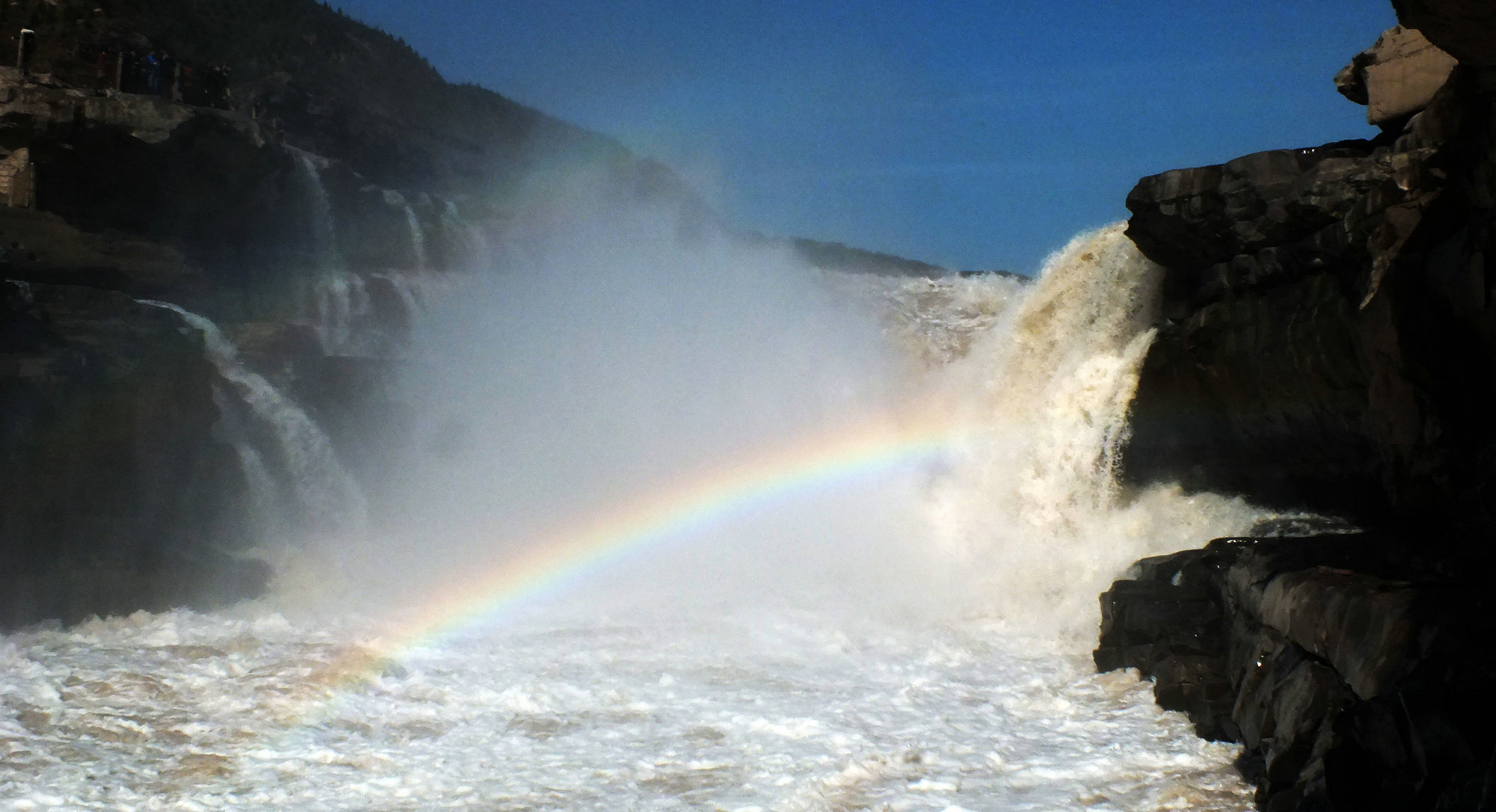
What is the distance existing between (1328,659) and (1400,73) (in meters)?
6.37

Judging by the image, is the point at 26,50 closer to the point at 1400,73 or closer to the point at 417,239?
the point at 417,239

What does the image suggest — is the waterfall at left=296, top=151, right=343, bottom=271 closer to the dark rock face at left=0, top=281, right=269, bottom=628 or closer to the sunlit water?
the dark rock face at left=0, top=281, right=269, bottom=628

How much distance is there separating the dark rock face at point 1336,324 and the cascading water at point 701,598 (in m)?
0.83

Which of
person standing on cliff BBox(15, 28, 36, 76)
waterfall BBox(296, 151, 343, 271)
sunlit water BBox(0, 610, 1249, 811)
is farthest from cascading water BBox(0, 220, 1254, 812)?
person standing on cliff BBox(15, 28, 36, 76)

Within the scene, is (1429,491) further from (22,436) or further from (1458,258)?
(22,436)

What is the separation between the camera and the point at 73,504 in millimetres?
13117

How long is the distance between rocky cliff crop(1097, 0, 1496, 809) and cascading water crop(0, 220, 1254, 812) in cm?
66

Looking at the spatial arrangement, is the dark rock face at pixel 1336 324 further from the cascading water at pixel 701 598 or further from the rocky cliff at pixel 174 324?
the rocky cliff at pixel 174 324

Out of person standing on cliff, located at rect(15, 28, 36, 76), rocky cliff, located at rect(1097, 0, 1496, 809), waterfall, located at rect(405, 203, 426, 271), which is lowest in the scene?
rocky cliff, located at rect(1097, 0, 1496, 809)

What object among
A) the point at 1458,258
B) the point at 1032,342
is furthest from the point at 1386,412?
the point at 1032,342

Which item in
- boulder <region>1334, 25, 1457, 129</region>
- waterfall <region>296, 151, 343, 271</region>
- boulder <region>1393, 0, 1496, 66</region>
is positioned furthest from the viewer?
→ waterfall <region>296, 151, 343, 271</region>

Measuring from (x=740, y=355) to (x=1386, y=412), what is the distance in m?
16.9

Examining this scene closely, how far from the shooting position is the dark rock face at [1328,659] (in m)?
5.43

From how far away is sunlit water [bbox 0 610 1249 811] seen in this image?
7367mm
